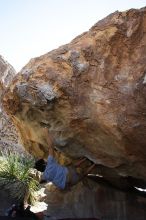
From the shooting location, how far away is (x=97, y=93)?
224 inches

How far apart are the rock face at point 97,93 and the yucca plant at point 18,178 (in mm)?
5214

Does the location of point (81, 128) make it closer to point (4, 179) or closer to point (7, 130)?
point (4, 179)

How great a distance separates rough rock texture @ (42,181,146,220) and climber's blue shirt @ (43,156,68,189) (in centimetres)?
109

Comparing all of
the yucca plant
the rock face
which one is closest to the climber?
the rock face

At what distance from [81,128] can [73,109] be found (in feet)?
Result: 1.25

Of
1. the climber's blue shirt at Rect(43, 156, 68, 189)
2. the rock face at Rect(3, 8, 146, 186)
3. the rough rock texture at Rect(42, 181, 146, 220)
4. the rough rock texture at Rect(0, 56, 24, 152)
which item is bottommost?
the rough rock texture at Rect(42, 181, 146, 220)

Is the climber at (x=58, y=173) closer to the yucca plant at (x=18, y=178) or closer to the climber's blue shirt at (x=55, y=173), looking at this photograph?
the climber's blue shirt at (x=55, y=173)

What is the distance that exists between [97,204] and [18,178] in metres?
5.24

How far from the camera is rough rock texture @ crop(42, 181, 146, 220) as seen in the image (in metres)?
7.00

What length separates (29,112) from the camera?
643cm

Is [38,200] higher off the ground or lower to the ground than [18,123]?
lower

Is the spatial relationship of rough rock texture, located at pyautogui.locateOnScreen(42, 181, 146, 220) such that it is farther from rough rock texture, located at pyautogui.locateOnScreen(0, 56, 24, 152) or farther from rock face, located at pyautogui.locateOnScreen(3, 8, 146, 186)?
rough rock texture, located at pyautogui.locateOnScreen(0, 56, 24, 152)

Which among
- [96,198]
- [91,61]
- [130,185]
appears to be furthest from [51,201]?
[91,61]

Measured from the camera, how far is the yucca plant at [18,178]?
11266 millimetres
